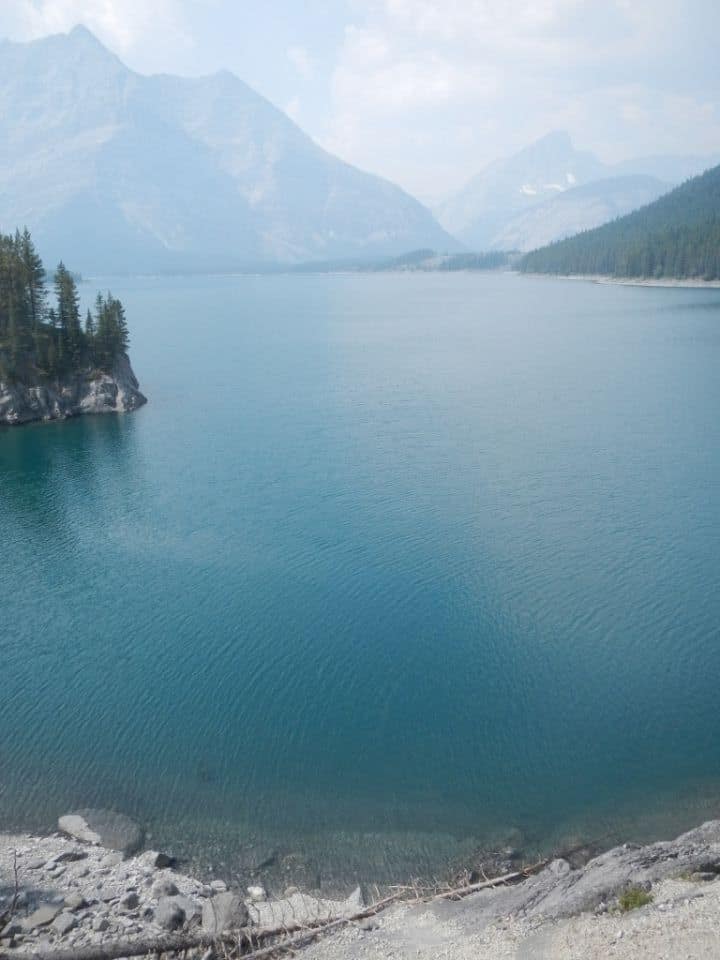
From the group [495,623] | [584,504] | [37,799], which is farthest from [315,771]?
[584,504]

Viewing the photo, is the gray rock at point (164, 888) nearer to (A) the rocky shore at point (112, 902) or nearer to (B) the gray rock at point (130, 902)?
(A) the rocky shore at point (112, 902)

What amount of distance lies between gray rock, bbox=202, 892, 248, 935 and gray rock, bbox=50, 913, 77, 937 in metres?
2.96

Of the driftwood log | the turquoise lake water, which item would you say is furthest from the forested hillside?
the driftwood log

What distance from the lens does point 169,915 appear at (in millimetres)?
17234

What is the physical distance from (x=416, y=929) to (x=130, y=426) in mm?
56367

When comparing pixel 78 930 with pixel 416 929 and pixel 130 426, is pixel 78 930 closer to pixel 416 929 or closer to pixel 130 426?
pixel 416 929

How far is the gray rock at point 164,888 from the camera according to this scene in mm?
18141

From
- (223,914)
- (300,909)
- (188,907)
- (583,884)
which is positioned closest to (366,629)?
(300,909)

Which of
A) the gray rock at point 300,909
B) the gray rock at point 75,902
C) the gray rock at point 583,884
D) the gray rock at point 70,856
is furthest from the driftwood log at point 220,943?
the gray rock at point 70,856

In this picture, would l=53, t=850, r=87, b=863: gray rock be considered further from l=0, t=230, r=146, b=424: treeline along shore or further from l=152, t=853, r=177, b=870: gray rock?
l=0, t=230, r=146, b=424: treeline along shore

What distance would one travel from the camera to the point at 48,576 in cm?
3762

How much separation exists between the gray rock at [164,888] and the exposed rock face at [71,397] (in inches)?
2250

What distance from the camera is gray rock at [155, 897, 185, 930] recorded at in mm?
17047

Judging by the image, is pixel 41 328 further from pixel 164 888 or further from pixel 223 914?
pixel 223 914
